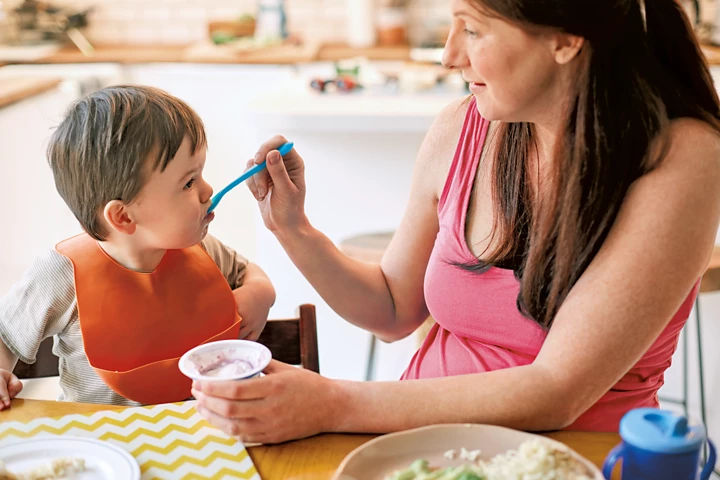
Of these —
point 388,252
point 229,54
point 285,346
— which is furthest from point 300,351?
point 229,54

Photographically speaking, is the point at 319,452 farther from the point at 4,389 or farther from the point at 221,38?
the point at 221,38

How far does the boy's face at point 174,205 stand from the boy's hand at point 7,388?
0.32 m

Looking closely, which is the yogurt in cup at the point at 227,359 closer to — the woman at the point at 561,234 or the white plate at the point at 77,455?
the woman at the point at 561,234

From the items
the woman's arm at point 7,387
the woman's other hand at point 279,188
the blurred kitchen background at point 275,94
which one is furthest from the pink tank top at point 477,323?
the blurred kitchen background at point 275,94

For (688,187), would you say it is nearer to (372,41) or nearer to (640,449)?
(640,449)

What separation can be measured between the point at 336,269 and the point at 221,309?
0.22 meters

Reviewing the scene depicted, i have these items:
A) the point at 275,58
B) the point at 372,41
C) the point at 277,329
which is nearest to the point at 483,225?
the point at 277,329

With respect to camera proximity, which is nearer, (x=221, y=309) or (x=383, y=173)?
(x=221, y=309)

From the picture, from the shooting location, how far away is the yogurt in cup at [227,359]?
3.50 feet

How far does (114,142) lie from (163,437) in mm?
493

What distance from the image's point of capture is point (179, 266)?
1.51 m

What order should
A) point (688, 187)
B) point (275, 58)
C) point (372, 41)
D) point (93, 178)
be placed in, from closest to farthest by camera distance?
point (688, 187), point (93, 178), point (275, 58), point (372, 41)

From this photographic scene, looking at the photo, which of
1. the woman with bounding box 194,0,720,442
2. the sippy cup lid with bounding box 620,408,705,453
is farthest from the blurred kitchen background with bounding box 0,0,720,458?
the sippy cup lid with bounding box 620,408,705,453

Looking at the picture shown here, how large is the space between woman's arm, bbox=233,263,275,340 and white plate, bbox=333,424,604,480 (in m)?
0.56
